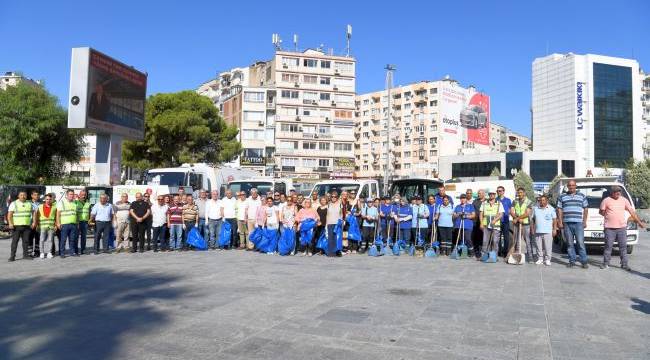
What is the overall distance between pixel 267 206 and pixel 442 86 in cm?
9104

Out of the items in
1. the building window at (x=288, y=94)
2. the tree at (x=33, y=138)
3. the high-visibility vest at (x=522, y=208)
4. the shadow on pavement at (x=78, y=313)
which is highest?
the building window at (x=288, y=94)

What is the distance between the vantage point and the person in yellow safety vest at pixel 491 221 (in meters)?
12.9

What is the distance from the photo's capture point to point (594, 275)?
10.6m

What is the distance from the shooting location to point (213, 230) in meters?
15.7

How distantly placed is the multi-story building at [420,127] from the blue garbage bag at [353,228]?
83943 millimetres

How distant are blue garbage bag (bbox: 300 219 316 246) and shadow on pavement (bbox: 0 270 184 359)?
5.08 m

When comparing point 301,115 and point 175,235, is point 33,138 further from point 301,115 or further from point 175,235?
point 301,115

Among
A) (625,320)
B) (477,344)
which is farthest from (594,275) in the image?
(477,344)

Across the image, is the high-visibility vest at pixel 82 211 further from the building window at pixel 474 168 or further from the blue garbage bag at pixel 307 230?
the building window at pixel 474 168

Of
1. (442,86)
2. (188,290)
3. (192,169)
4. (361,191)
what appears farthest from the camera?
(442,86)

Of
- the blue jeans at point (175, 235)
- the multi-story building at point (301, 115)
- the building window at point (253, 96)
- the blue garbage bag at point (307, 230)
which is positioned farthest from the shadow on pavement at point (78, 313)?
the building window at point (253, 96)

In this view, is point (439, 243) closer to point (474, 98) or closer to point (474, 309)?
point (474, 309)

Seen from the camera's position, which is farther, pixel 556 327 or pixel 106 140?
pixel 106 140

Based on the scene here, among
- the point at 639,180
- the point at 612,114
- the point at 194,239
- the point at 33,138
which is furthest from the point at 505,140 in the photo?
the point at 194,239
